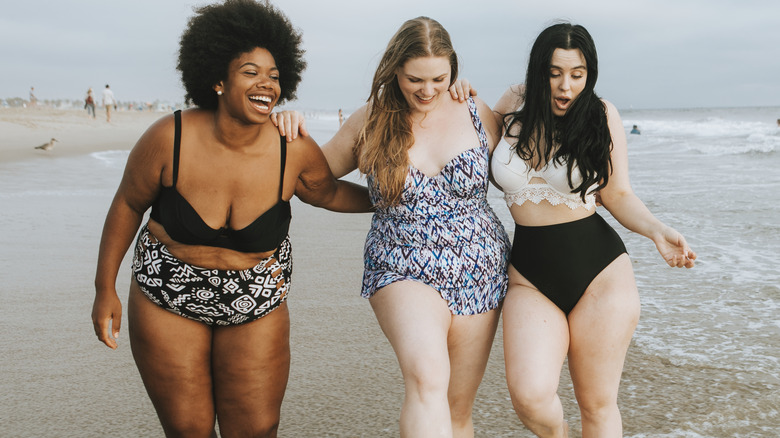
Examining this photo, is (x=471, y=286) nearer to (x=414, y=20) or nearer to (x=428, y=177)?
(x=428, y=177)

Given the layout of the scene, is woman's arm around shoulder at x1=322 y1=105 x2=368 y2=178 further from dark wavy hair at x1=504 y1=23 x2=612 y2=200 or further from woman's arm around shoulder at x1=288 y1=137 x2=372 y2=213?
dark wavy hair at x1=504 y1=23 x2=612 y2=200

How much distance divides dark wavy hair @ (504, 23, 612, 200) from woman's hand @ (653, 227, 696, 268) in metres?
0.35

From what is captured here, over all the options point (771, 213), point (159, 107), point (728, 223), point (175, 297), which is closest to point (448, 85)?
point (175, 297)

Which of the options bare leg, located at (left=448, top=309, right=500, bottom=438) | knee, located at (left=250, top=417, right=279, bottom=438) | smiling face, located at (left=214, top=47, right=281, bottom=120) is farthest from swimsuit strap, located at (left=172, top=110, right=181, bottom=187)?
bare leg, located at (left=448, top=309, right=500, bottom=438)

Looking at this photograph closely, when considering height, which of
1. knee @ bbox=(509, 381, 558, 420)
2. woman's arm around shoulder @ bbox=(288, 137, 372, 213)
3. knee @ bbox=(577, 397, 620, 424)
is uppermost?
woman's arm around shoulder @ bbox=(288, 137, 372, 213)

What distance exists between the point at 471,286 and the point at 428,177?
50 cm

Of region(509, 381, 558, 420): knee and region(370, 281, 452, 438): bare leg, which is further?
region(509, 381, 558, 420): knee

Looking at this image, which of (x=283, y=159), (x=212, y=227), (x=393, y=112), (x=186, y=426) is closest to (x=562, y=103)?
(x=393, y=112)

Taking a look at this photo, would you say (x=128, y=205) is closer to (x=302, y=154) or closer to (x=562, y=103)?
(x=302, y=154)

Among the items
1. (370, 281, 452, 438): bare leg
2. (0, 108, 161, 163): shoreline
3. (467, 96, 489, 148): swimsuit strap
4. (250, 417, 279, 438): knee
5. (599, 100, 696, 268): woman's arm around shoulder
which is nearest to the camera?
(370, 281, 452, 438): bare leg

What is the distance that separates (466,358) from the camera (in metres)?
3.00

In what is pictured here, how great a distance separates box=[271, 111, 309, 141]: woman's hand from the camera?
2.78 meters

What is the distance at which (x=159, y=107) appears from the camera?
63.2 m

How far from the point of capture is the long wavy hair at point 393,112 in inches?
116
